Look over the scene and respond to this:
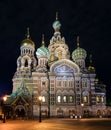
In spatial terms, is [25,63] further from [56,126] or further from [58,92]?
[56,126]

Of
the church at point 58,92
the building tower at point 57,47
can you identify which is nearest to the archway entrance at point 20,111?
the church at point 58,92

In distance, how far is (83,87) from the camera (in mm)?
60312

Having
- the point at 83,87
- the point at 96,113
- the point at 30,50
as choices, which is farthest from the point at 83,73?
the point at 30,50

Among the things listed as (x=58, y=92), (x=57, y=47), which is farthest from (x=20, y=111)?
(x=57, y=47)

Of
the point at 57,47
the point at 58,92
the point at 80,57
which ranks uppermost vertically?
the point at 57,47

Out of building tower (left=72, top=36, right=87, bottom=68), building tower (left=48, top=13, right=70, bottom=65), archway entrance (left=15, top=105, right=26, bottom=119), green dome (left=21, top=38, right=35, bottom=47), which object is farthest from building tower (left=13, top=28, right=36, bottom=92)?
building tower (left=72, top=36, right=87, bottom=68)

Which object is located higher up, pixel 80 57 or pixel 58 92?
pixel 80 57

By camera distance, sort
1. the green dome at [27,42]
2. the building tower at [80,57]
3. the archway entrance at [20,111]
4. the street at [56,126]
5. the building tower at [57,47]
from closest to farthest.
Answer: the street at [56,126] → the archway entrance at [20,111] → the building tower at [80,57] → the green dome at [27,42] → the building tower at [57,47]

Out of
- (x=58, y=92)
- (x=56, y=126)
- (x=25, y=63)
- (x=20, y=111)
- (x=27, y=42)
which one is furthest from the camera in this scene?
(x=25, y=63)

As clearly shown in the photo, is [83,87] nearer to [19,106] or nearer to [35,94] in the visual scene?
[35,94]

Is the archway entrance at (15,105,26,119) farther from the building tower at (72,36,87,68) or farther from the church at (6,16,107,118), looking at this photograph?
the building tower at (72,36,87,68)

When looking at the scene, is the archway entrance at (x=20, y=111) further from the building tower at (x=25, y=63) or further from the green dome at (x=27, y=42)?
the green dome at (x=27, y=42)

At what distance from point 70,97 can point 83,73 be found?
261 inches

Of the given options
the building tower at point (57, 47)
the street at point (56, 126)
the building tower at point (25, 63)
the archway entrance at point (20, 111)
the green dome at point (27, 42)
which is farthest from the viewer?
the building tower at point (57, 47)
